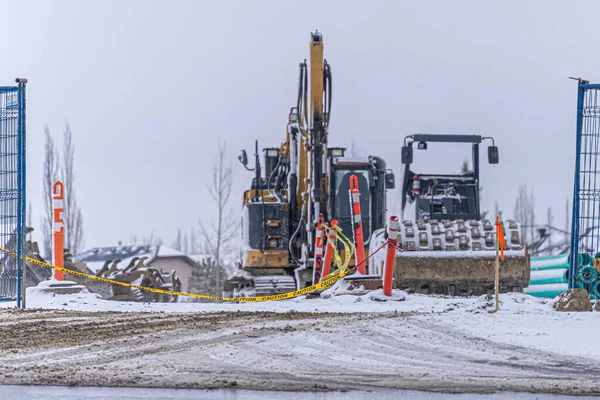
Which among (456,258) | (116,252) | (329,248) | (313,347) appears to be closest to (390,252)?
(456,258)

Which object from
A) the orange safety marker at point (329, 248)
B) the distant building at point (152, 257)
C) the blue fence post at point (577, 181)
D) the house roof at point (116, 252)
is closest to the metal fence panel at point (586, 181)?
the blue fence post at point (577, 181)

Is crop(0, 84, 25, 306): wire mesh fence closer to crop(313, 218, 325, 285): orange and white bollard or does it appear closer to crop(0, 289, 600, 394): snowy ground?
crop(0, 289, 600, 394): snowy ground

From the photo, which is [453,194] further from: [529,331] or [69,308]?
[529,331]

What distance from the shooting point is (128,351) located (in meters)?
9.11

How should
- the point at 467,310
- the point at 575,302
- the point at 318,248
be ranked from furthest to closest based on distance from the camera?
the point at 318,248 → the point at 467,310 → the point at 575,302

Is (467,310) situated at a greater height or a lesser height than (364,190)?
lesser

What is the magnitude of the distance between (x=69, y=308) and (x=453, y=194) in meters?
10.3

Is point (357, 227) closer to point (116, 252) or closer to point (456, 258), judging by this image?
point (456, 258)

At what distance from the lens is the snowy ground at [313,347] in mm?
7469

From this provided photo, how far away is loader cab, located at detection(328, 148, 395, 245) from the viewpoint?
73.3 ft

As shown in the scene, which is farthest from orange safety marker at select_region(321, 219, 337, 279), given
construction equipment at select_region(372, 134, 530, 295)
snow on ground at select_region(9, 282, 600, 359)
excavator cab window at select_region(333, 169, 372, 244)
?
snow on ground at select_region(9, 282, 600, 359)

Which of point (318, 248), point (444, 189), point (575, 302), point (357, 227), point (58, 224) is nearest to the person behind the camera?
point (575, 302)

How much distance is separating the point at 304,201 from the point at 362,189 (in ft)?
4.14

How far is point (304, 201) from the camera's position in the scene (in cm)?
2259
